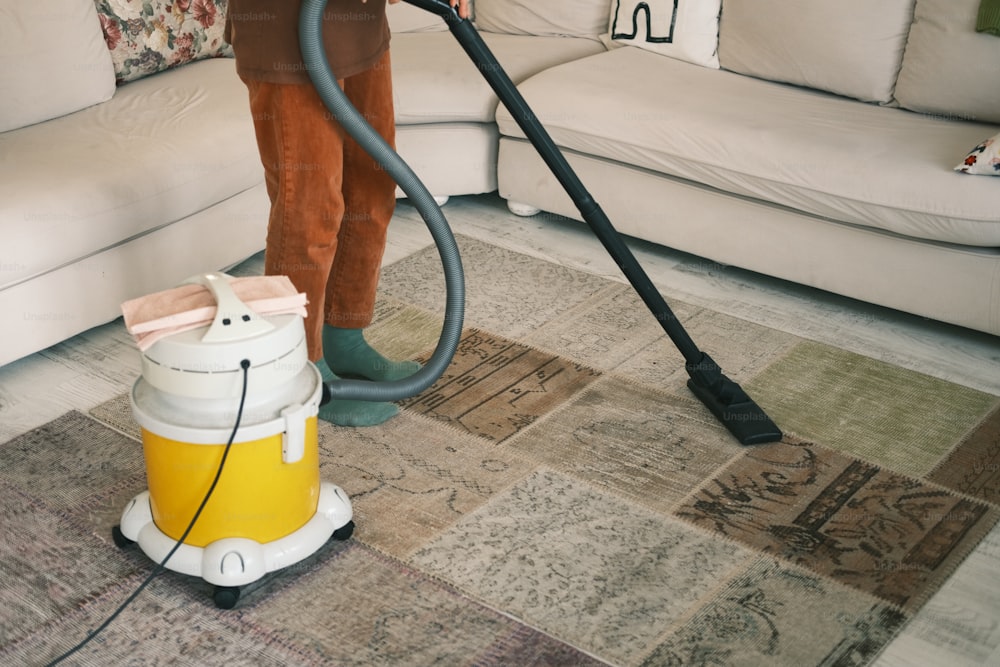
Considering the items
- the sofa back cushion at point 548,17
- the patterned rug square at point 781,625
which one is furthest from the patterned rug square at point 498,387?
the sofa back cushion at point 548,17

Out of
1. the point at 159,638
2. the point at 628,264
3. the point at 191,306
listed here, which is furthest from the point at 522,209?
the point at 159,638

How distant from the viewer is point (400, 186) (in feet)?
6.05

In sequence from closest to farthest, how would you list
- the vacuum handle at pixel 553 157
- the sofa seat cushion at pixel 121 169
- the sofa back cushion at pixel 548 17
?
the vacuum handle at pixel 553 157
the sofa seat cushion at pixel 121 169
the sofa back cushion at pixel 548 17

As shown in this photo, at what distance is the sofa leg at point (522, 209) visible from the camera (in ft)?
10.5

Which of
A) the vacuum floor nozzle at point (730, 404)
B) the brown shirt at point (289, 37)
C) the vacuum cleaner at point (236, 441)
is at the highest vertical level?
the brown shirt at point (289, 37)

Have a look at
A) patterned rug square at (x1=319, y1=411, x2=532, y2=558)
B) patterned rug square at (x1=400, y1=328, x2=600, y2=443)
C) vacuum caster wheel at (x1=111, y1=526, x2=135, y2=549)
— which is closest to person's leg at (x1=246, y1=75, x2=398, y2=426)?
patterned rug square at (x1=319, y1=411, x2=532, y2=558)

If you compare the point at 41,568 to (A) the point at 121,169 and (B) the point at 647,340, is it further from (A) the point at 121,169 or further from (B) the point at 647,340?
(B) the point at 647,340

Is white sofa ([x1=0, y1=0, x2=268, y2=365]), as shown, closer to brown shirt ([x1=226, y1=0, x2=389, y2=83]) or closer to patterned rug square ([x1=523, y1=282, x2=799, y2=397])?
brown shirt ([x1=226, y1=0, x2=389, y2=83])

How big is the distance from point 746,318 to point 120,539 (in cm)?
153

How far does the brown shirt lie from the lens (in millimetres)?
1822

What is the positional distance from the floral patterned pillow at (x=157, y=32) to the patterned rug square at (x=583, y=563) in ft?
5.64

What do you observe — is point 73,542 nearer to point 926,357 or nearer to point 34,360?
point 34,360

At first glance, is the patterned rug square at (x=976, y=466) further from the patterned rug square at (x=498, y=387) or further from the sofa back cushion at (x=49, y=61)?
the sofa back cushion at (x=49, y=61)

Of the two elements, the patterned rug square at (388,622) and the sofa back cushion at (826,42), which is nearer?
the patterned rug square at (388,622)
